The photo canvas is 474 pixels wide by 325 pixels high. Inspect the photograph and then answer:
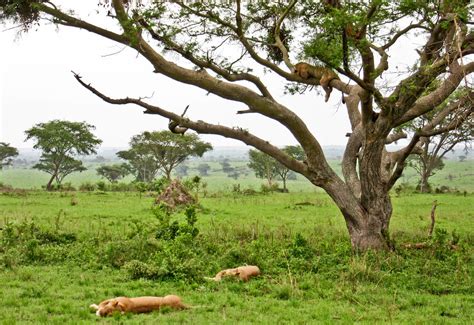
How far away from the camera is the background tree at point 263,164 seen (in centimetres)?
5341

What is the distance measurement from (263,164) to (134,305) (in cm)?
4858

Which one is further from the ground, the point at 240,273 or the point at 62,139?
the point at 62,139

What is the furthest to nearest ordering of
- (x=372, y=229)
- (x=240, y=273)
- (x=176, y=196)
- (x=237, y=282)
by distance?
(x=176, y=196), (x=372, y=229), (x=240, y=273), (x=237, y=282)

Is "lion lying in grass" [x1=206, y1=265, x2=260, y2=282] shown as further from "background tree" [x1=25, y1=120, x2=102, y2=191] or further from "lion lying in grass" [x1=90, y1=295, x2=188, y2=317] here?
"background tree" [x1=25, y1=120, x2=102, y2=191]

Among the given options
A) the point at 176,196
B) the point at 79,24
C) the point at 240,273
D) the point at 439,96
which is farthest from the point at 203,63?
the point at 176,196

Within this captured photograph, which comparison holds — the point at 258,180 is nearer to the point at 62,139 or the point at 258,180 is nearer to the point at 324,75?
the point at 62,139

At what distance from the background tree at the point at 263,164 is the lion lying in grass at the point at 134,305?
45553 mm

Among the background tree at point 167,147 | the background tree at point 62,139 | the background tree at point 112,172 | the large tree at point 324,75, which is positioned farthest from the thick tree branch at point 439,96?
the background tree at point 112,172

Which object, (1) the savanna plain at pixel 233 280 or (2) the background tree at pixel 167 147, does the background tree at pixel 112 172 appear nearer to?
(2) the background tree at pixel 167 147

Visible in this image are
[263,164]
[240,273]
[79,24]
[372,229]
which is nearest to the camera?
[240,273]

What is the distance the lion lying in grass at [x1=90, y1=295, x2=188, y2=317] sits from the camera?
665 centimetres

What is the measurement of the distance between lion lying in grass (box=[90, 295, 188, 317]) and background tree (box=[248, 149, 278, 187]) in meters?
45.6

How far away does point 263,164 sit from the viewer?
55.2 metres

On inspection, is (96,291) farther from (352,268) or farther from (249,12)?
(249,12)
